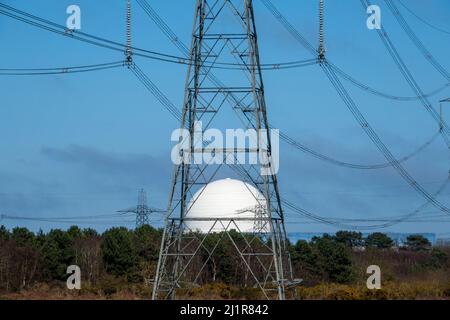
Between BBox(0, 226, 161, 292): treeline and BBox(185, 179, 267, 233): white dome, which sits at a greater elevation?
BBox(185, 179, 267, 233): white dome

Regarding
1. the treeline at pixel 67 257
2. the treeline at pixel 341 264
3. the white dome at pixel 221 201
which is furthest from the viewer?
the white dome at pixel 221 201

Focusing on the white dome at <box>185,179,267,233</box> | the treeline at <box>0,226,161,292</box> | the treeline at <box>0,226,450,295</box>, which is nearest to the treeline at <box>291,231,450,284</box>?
the treeline at <box>0,226,450,295</box>

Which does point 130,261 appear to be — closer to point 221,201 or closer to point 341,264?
point 341,264

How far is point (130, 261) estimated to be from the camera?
246ft

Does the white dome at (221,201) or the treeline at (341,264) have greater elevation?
the white dome at (221,201)

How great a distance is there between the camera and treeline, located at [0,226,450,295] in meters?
70.9

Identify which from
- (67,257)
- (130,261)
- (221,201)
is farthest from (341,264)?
(221,201)

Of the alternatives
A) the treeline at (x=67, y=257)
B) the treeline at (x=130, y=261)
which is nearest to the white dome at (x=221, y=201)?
the treeline at (x=130, y=261)

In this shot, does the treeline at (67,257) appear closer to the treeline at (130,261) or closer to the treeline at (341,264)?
the treeline at (130,261)

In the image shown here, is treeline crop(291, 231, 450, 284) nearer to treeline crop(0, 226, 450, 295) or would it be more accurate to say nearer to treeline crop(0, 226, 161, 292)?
treeline crop(0, 226, 450, 295)

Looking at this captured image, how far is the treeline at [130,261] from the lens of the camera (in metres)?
70.9
